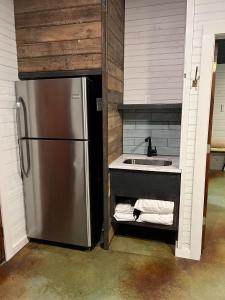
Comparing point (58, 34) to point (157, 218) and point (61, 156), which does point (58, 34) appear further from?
point (157, 218)

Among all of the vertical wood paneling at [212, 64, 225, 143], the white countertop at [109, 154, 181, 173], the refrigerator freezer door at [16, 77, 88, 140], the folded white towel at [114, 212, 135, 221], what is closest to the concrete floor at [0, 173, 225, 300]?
A: the folded white towel at [114, 212, 135, 221]

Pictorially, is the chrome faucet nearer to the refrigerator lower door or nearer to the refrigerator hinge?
the refrigerator hinge

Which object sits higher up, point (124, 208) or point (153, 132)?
point (153, 132)

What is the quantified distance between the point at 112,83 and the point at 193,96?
2.72 ft

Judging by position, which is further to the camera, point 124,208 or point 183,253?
point 124,208

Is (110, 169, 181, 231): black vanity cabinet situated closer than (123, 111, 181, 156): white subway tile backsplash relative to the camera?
Yes

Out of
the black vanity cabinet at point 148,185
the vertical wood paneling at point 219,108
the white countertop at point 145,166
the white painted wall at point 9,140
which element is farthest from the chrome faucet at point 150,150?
the vertical wood paneling at point 219,108

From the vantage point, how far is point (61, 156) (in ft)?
7.42

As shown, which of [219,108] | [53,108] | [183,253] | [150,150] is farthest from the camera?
[219,108]

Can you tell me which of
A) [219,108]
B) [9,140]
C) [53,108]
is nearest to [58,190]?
[9,140]

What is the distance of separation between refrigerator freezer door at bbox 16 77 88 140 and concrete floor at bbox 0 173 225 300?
1229 millimetres

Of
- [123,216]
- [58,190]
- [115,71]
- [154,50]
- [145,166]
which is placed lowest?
[123,216]

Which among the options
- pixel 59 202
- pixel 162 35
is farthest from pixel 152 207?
pixel 162 35

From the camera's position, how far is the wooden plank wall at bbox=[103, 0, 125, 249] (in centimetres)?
219
